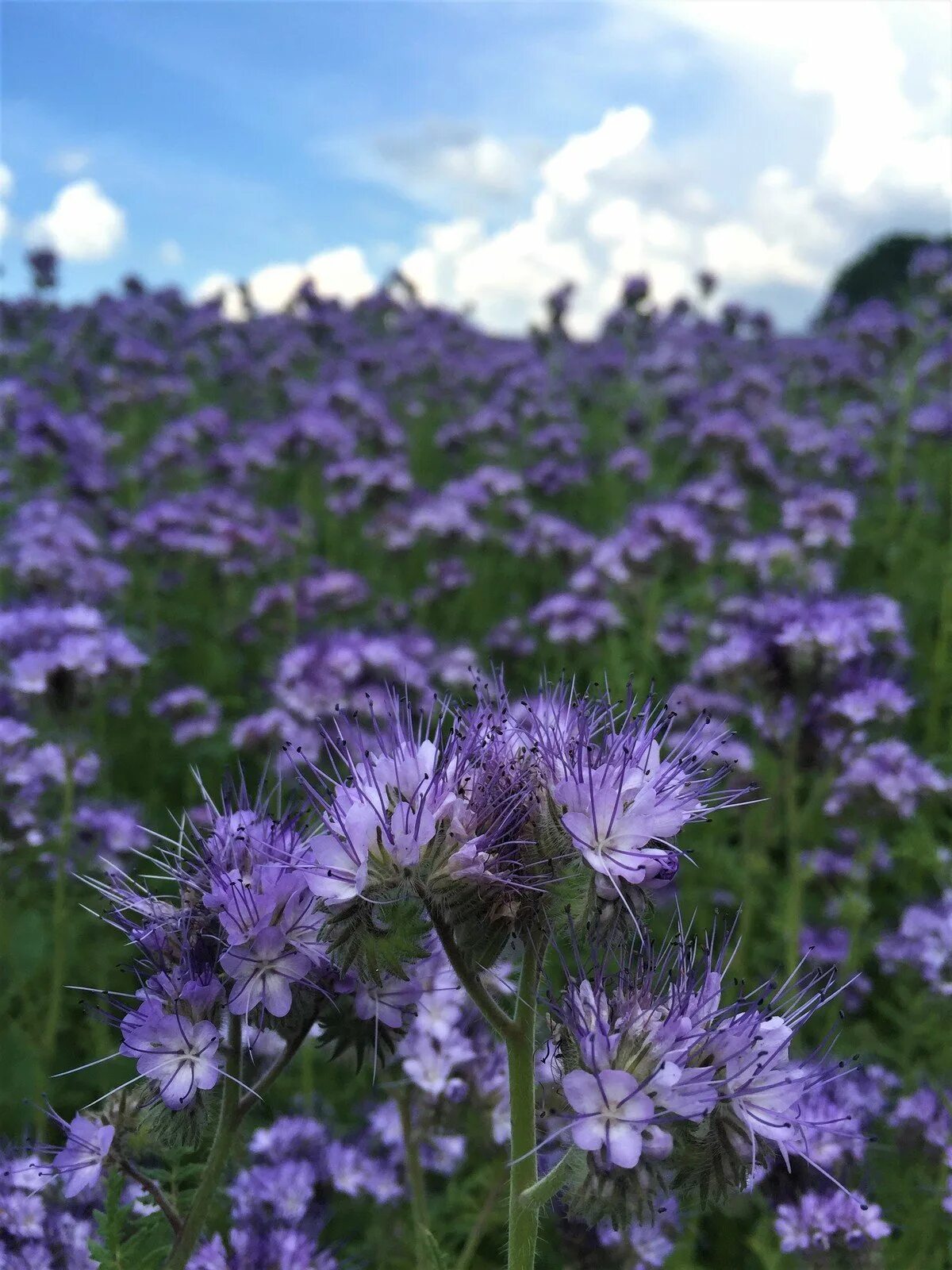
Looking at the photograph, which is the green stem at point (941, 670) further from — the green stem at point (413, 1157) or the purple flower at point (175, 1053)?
the purple flower at point (175, 1053)

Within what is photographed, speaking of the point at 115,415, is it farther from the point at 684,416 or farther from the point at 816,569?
the point at 816,569

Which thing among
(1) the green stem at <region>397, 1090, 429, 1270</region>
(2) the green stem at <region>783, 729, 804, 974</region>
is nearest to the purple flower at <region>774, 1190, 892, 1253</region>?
(1) the green stem at <region>397, 1090, 429, 1270</region>

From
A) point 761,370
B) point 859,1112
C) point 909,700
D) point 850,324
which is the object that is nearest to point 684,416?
point 761,370

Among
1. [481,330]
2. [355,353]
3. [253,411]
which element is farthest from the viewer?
[481,330]

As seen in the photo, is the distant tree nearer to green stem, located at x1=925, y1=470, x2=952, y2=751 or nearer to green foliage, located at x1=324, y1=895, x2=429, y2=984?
green stem, located at x1=925, y1=470, x2=952, y2=751

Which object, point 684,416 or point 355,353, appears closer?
point 684,416

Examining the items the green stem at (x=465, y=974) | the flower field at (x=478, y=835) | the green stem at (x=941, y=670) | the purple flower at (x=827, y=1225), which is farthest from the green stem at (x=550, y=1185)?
the green stem at (x=941, y=670)

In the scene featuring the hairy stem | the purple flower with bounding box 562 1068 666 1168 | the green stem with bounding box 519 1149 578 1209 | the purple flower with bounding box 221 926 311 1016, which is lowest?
the green stem with bounding box 519 1149 578 1209
